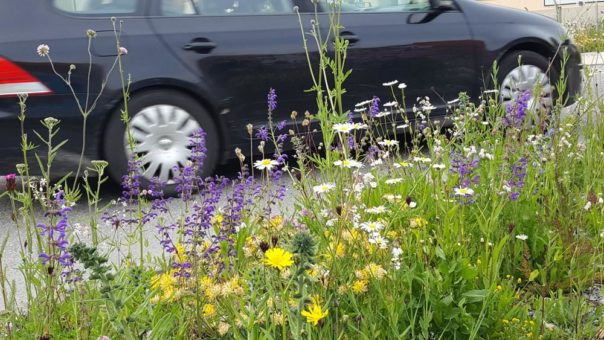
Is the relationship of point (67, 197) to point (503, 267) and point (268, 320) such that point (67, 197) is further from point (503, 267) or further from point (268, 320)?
point (503, 267)

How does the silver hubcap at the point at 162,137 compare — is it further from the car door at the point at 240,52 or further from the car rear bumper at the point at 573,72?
the car rear bumper at the point at 573,72

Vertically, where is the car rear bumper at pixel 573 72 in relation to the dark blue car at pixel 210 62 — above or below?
below

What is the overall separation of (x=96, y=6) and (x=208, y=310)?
3386mm

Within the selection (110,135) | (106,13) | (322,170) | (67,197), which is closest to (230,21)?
(106,13)

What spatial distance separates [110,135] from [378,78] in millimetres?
2069

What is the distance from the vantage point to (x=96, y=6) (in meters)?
5.18

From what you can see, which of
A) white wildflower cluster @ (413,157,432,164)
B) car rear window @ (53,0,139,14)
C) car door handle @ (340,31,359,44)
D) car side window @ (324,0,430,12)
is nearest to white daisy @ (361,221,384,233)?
white wildflower cluster @ (413,157,432,164)

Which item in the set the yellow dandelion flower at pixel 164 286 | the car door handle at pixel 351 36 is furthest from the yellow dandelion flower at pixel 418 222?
the car door handle at pixel 351 36

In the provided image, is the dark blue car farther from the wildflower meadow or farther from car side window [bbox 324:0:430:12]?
the wildflower meadow

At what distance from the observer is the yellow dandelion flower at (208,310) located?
2322 mm

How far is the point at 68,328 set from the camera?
257 cm

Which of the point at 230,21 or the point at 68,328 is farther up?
the point at 230,21

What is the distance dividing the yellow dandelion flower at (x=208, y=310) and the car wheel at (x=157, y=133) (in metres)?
2.80

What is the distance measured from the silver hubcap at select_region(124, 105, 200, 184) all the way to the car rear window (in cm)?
70
